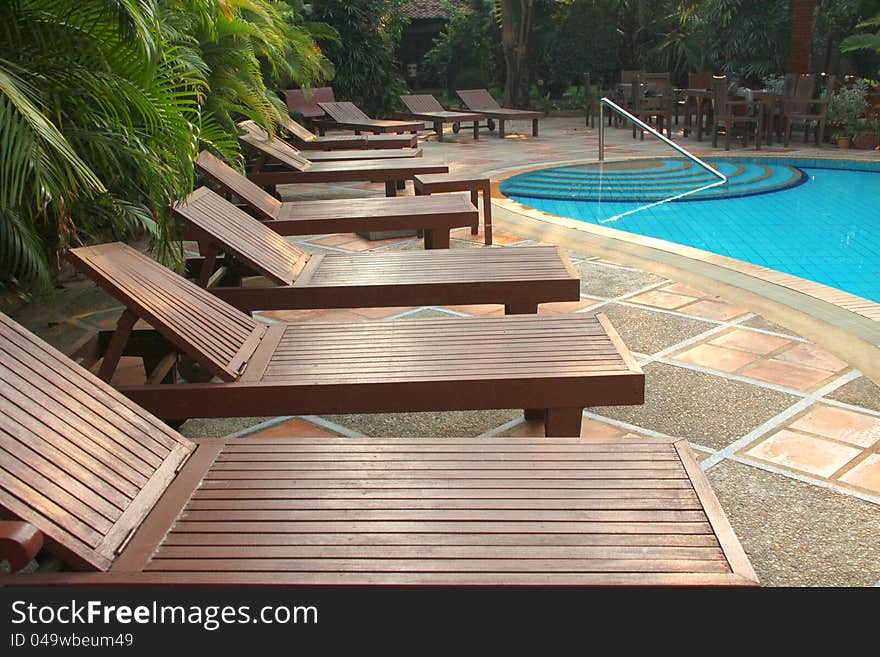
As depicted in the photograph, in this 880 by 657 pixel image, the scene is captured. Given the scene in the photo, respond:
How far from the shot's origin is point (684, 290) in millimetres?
5512

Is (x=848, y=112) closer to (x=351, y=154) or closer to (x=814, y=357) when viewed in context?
(x=351, y=154)

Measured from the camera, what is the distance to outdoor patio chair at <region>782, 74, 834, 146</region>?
1352cm

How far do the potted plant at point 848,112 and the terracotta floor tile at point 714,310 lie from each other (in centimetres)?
997

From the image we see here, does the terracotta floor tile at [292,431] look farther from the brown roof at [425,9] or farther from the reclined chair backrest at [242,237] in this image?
the brown roof at [425,9]

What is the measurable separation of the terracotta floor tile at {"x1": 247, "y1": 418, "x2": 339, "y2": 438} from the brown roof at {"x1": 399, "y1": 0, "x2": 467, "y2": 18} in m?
24.1

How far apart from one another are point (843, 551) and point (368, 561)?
153cm

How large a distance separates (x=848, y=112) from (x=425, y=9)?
16.4 metres

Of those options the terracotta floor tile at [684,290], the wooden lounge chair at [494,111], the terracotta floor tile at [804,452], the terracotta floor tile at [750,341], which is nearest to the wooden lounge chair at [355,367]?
the terracotta floor tile at [804,452]

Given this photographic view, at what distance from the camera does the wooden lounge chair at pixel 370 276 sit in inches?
166

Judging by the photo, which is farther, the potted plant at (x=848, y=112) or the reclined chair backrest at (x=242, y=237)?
the potted plant at (x=848, y=112)

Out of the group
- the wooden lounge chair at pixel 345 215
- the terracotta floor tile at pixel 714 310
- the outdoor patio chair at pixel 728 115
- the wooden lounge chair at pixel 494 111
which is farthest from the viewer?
the wooden lounge chair at pixel 494 111

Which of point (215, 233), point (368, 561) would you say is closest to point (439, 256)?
point (215, 233)

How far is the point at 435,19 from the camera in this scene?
1048 inches

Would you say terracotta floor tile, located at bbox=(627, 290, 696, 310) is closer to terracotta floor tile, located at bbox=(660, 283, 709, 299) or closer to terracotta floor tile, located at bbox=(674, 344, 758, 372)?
terracotta floor tile, located at bbox=(660, 283, 709, 299)
